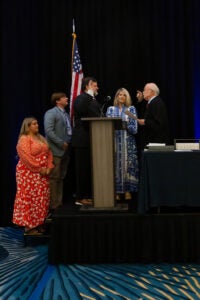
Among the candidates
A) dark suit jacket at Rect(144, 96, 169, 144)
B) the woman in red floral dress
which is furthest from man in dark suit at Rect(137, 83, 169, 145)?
the woman in red floral dress

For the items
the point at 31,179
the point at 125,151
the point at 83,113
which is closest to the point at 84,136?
the point at 83,113

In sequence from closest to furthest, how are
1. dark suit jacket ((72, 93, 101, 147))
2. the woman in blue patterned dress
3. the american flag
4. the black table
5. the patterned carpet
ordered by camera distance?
the patterned carpet
the black table
dark suit jacket ((72, 93, 101, 147))
the woman in blue patterned dress
the american flag

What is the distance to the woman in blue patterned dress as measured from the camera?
4.71m

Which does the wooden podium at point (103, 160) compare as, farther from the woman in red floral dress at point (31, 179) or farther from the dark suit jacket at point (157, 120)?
the woman in red floral dress at point (31, 179)

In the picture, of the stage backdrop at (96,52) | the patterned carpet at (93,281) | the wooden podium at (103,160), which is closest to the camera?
the patterned carpet at (93,281)

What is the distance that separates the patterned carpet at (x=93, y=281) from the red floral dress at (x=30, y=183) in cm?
56

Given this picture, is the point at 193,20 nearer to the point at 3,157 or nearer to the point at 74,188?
the point at 74,188

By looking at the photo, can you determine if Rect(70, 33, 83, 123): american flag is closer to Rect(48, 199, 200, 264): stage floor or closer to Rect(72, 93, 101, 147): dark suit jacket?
Rect(72, 93, 101, 147): dark suit jacket

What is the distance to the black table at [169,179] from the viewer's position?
3639 mm

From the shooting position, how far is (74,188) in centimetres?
559

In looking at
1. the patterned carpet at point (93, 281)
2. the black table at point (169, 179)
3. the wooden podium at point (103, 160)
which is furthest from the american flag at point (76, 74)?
the patterned carpet at point (93, 281)

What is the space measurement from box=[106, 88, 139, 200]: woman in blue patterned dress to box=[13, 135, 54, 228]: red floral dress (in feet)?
2.69

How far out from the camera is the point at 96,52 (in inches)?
218

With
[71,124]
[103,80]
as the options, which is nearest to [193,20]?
[103,80]
